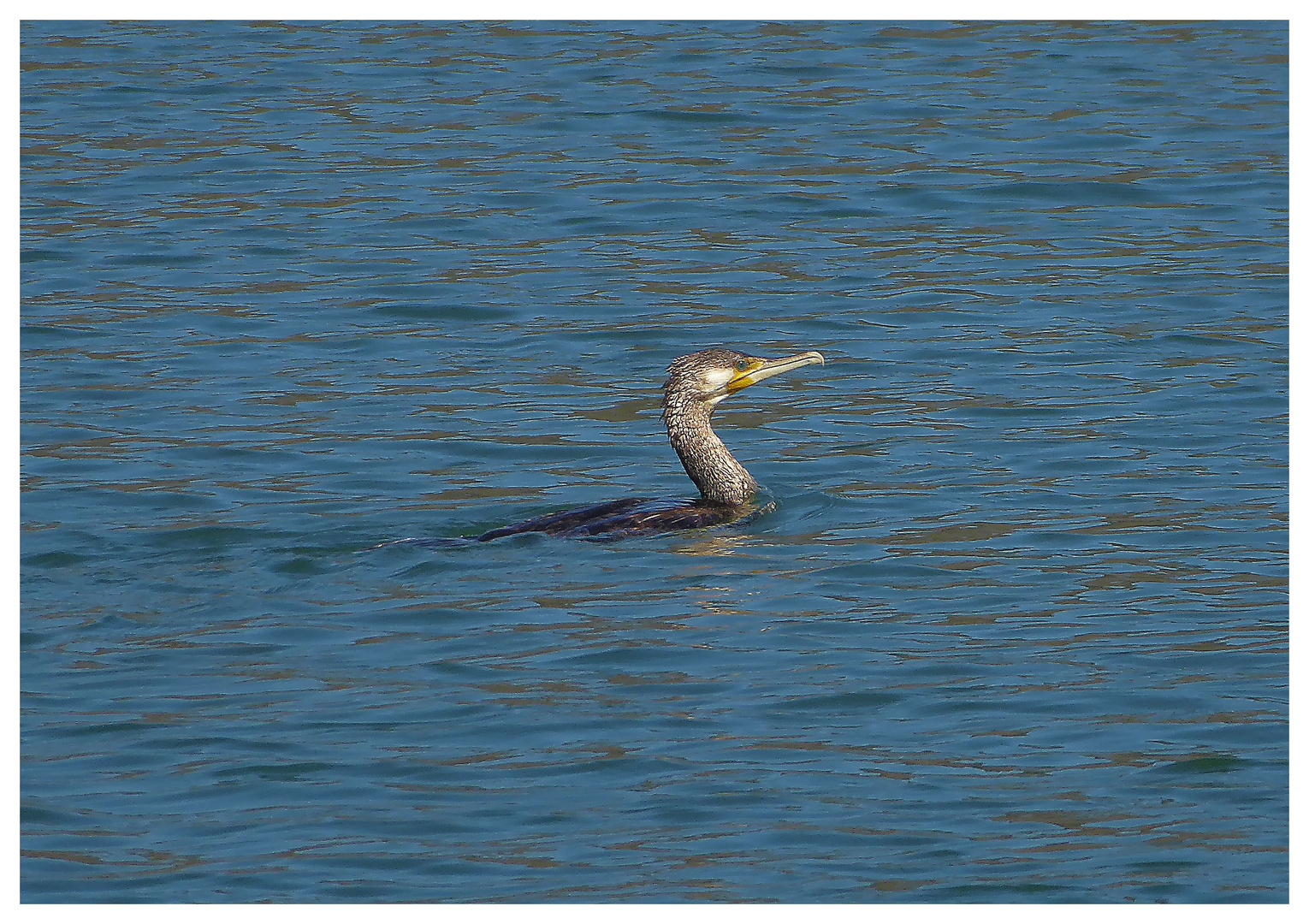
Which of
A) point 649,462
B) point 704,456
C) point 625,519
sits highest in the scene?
point 704,456

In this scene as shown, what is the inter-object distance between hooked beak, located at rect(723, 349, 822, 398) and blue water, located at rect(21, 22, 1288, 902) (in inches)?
29.2

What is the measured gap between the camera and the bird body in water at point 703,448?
1023 centimetres

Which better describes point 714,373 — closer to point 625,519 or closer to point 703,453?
point 703,453

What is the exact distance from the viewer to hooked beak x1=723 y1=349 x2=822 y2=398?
35.1ft

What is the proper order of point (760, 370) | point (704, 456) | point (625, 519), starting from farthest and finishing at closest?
point (760, 370), point (704, 456), point (625, 519)

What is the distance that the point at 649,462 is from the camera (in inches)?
468

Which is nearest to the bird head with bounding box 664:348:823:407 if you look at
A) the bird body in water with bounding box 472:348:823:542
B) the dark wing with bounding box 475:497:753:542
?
the bird body in water with bounding box 472:348:823:542

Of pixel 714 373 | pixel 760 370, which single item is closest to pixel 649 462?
pixel 714 373

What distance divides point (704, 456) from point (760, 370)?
0.60 m

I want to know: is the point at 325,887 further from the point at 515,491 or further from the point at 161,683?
the point at 515,491

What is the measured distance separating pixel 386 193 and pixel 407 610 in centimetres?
955

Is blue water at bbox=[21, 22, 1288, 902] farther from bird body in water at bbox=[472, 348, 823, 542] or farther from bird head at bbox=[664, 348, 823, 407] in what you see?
bird head at bbox=[664, 348, 823, 407]

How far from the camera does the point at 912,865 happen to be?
6340 mm

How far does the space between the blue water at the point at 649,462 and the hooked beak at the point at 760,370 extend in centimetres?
74
